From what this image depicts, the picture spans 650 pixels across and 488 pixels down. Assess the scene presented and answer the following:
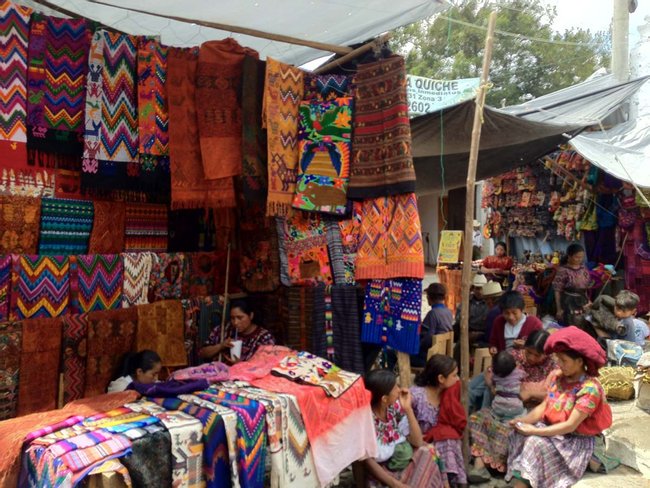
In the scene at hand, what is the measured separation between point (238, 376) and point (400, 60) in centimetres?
215

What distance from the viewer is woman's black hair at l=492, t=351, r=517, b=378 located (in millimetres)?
4094

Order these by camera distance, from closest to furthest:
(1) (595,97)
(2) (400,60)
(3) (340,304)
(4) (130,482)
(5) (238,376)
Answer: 1. (4) (130,482)
2. (5) (238,376)
3. (2) (400,60)
4. (3) (340,304)
5. (1) (595,97)

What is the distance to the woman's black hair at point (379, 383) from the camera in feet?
10.9

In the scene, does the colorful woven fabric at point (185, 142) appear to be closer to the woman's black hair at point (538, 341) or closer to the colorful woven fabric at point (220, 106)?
the colorful woven fabric at point (220, 106)

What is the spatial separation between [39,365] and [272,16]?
259cm

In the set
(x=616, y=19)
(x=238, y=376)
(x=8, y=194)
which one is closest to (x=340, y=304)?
(x=238, y=376)

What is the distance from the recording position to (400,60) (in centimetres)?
339

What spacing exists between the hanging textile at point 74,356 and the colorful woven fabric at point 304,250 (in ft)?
4.53

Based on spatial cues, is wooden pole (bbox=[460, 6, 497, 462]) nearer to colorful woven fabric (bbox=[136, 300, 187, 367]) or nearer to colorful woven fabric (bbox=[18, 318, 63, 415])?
colorful woven fabric (bbox=[136, 300, 187, 367])

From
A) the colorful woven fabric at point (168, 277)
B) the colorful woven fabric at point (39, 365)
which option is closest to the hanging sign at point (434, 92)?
the colorful woven fabric at point (168, 277)

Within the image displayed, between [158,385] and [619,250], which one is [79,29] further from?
[619,250]

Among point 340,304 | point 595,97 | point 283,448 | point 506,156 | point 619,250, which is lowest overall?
point 283,448

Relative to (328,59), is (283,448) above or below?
below

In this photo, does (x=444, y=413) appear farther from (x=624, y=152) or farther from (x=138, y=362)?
(x=624, y=152)
